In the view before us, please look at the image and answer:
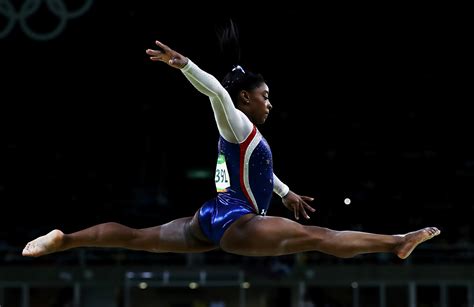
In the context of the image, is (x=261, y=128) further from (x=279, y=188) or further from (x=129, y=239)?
(x=129, y=239)

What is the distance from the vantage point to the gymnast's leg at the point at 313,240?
3957 millimetres

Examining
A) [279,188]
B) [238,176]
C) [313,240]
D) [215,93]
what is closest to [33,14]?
[279,188]

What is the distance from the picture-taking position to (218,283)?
1088 cm

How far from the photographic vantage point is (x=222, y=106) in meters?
4.00

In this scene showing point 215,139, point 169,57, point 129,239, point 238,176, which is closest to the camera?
point 169,57

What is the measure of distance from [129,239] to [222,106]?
3.09ft

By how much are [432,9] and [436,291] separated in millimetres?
4438

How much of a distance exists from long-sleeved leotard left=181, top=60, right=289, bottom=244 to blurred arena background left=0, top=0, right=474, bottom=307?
6.29 metres

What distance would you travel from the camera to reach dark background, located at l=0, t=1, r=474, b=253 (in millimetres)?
11656

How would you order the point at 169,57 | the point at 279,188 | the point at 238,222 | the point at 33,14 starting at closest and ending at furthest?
the point at 169,57 → the point at 238,222 → the point at 279,188 → the point at 33,14

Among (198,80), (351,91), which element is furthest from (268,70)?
(198,80)

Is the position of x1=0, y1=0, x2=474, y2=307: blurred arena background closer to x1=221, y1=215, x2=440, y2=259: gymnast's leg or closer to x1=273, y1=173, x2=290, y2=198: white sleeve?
x1=273, y1=173, x2=290, y2=198: white sleeve

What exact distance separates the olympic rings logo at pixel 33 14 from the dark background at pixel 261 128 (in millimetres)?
112

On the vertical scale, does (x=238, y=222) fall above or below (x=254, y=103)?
below
